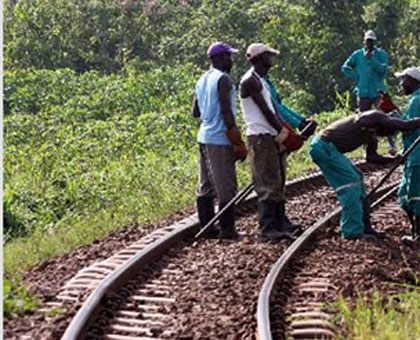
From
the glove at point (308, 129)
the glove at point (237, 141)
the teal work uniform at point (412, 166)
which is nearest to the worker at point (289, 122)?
the glove at point (308, 129)

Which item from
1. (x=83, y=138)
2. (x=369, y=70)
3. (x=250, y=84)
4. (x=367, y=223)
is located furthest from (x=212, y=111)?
(x=83, y=138)

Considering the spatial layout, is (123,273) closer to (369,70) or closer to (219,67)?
(219,67)

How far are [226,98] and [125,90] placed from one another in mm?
12607

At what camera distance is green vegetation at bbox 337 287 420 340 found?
6262 millimetres

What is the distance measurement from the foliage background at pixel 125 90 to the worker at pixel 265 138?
1.89 meters

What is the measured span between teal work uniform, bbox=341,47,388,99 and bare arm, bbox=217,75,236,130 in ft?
19.3

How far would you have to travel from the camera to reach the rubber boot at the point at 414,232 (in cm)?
960

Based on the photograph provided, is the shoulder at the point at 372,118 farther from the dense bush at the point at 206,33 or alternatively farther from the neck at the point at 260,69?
the dense bush at the point at 206,33

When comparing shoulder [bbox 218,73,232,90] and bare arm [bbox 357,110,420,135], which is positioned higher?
shoulder [bbox 218,73,232,90]

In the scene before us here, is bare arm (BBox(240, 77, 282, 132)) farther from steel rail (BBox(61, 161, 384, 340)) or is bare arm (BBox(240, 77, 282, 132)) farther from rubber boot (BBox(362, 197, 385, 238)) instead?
steel rail (BBox(61, 161, 384, 340))

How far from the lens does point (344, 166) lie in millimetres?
9750

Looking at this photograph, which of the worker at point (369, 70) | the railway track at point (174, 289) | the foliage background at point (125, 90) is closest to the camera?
the railway track at point (174, 289)

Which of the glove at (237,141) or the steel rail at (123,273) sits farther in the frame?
the glove at (237,141)

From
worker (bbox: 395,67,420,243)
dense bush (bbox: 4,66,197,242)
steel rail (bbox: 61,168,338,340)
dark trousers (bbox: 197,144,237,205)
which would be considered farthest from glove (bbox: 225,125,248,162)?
dense bush (bbox: 4,66,197,242)
